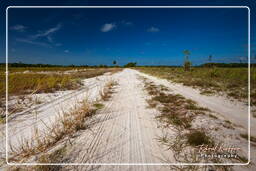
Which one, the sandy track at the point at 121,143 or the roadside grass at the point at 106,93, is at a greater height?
the roadside grass at the point at 106,93

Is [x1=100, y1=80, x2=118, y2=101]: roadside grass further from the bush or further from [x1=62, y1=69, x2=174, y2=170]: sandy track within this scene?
the bush

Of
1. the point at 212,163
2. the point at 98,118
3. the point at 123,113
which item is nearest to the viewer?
the point at 212,163

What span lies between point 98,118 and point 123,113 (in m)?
0.70

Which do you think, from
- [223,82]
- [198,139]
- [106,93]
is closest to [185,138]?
[198,139]

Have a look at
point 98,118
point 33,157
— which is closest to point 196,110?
point 98,118

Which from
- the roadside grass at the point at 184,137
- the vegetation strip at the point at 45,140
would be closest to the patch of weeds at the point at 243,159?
the roadside grass at the point at 184,137

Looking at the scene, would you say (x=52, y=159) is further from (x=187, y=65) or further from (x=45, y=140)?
(x=187, y=65)

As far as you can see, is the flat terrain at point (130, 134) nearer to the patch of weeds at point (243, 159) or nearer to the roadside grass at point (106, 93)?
the patch of weeds at point (243, 159)

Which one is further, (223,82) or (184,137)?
(223,82)

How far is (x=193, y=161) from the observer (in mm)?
1441

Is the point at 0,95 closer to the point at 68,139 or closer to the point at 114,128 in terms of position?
the point at 68,139

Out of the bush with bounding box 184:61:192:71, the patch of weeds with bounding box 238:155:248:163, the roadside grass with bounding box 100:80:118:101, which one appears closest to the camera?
the patch of weeds with bounding box 238:155:248:163
